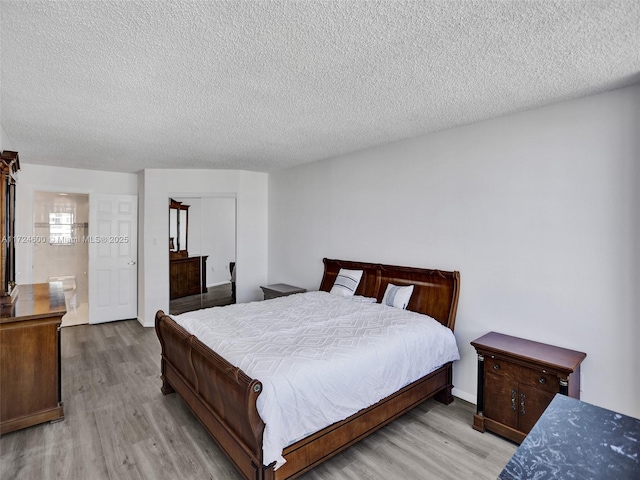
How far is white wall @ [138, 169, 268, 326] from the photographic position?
5.40 m

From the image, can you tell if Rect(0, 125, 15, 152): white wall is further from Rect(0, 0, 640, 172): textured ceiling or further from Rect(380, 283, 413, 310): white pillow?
Rect(380, 283, 413, 310): white pillow

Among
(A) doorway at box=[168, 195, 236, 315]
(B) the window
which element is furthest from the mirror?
(B) the window

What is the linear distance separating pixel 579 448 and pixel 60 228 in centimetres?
771

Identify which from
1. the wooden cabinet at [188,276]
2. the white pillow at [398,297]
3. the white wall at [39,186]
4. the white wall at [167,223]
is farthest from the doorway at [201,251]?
the white pillow at [398,297]

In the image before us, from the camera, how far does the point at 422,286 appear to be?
3.50 meters

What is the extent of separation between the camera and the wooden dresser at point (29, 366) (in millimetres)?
2523

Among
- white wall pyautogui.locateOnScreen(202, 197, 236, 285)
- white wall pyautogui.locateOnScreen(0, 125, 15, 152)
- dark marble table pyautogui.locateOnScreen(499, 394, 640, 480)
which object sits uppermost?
white wall pyautogui.locateOnScreen(0, 125, 15, 152)

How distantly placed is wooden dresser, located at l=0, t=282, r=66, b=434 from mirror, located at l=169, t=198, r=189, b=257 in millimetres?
2889

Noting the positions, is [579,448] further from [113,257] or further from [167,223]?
[113,257]

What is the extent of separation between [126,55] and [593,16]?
243 centimetres

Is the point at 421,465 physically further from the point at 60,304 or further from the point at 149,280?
the point at 149,280

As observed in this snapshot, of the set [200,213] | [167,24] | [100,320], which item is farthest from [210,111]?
[100,320]

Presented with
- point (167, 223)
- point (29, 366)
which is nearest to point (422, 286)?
point (29, 366)

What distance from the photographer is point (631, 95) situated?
2.32 metres
